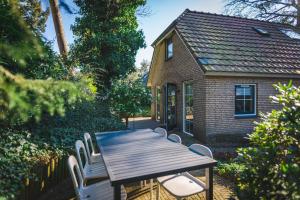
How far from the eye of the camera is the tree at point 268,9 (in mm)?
16531

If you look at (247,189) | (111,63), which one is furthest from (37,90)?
(111,63)

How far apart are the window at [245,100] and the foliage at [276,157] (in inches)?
256

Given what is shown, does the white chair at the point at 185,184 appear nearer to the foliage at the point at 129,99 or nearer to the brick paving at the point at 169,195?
the brick paving at the point at 169,195

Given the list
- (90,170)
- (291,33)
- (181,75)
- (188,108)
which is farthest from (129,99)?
(291,33)

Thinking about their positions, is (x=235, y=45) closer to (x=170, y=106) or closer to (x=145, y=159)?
(x=170, y=106)

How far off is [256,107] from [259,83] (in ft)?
3.48

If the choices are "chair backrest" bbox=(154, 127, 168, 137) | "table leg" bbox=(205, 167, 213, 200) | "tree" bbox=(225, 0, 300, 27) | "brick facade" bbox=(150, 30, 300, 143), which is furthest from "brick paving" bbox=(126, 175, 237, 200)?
"tree" bbox=(225, 0, 300, 27)

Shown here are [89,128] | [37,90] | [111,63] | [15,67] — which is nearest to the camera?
[37,90]

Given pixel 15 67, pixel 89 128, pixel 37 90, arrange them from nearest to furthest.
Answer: pixel 37 90 < pixel 15 67 < pixel 89 128

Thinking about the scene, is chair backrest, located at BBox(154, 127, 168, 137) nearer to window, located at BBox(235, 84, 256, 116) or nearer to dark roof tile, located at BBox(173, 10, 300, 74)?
dark roof tile, located at BBox(173, 10, 300, 74)

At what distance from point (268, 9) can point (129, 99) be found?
14.9 meters

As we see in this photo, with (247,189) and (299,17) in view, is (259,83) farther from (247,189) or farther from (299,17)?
(299,17)

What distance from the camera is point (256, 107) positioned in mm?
9273

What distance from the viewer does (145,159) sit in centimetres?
315
